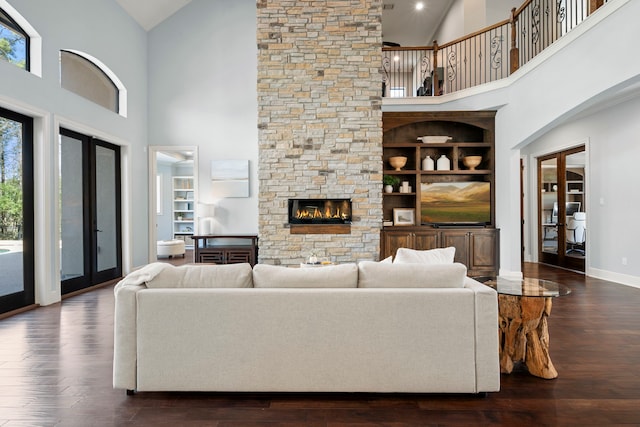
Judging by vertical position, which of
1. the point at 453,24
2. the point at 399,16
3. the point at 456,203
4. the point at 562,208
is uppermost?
the point at 399,16

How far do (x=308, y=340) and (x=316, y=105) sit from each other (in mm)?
4888

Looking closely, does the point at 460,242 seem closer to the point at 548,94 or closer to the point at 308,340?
the point at 548,94

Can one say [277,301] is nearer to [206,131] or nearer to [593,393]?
[593,393]

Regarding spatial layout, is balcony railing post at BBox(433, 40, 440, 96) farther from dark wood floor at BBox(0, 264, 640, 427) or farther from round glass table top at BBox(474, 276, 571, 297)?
dark wood floor at BBox(0, 264, 640, 427)

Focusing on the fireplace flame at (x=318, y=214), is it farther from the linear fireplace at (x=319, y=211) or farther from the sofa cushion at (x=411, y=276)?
the sofa cushion at (x=411, y=276)

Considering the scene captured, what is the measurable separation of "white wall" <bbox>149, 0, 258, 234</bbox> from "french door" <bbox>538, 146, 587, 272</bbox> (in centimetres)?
601

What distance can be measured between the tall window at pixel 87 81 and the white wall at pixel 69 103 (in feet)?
0.60

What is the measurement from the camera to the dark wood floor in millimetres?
2131

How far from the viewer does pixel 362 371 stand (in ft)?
7.61

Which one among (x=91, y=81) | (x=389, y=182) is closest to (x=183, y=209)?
(x=91, y=81)

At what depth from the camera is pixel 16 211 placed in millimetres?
4449

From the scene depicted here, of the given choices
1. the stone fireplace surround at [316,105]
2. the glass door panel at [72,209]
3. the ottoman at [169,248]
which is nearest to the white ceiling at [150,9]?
the stone fireplace surround at [316,105]

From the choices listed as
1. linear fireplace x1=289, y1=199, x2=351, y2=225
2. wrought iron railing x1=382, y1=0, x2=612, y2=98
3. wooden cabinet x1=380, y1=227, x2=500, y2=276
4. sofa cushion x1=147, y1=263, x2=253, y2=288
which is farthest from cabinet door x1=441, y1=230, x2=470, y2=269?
→ sofa cushion x1=147, y1=263, x2=253, y2=288

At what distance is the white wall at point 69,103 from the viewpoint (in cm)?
457
